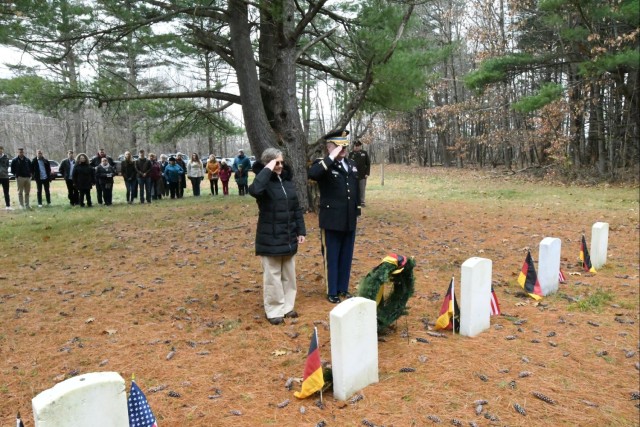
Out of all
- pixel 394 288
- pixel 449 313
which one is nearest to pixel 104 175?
pixel 394 288

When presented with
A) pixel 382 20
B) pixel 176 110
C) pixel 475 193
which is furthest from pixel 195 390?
pixel 475 193

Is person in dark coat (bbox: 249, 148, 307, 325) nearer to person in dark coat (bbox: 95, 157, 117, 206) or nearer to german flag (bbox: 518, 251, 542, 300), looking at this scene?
german flag (bbox: 518, 251, 542, 300)

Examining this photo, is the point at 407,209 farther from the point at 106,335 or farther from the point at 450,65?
the point at 450,65

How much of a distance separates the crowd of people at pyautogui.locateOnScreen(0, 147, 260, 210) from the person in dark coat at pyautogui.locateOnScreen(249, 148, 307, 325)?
38.1 feet

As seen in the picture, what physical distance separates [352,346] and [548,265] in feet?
12.1

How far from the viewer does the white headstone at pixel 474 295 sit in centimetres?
452

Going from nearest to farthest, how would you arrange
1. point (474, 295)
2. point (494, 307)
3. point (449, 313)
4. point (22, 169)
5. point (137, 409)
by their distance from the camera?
1. point (137, 409)
2. point (474, 295)
3. point (449, 313)
4. point (494, 307)
5. point (22, 169)

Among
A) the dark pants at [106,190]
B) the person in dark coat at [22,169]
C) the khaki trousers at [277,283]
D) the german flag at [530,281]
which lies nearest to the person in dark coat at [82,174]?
the dark pants at [106,190]

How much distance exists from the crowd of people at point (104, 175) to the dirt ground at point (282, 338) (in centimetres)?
584

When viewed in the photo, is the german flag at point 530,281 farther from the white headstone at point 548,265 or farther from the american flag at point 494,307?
the american flag at point 494,307

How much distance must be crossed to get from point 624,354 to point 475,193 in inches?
583

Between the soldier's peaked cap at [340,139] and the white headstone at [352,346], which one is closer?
the white headstone at [352,346]

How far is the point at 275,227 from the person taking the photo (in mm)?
5047

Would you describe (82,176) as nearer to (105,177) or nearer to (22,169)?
(105,177)
